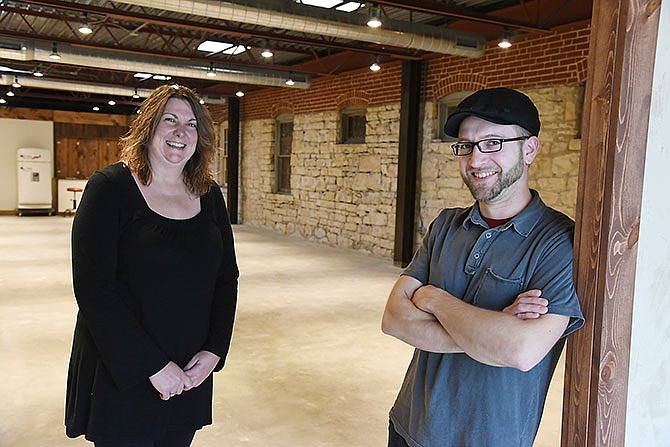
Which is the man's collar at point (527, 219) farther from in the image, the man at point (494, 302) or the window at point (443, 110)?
the window at point (443, 110)

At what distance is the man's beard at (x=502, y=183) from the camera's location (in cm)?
148

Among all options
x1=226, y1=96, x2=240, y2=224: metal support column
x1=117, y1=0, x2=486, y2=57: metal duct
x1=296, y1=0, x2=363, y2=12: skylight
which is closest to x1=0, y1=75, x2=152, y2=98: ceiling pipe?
x1=226, y1=96, x2=240, y2=224: metal support column

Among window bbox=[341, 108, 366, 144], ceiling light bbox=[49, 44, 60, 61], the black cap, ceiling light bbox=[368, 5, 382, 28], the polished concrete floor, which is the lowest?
the polished concrete floor

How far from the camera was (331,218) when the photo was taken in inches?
399

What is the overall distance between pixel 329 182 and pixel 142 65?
3534mm

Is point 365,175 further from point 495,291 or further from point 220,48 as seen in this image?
point 495,291

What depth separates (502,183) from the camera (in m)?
1.49

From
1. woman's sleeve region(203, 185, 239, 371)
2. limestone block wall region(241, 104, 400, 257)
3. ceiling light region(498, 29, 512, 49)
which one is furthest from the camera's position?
limestone block wall region(241, 104, 400, 257)

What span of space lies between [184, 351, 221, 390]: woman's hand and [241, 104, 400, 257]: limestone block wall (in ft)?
22.5

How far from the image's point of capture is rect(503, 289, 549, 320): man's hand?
1367mm

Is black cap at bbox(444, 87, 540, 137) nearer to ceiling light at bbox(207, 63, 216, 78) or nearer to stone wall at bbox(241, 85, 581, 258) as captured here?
stone wall at bbox(241, 85, 581, 258)

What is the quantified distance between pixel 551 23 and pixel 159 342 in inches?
223

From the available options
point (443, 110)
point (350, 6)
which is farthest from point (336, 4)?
point (443, 110)

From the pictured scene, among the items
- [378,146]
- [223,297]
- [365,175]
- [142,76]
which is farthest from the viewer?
[142,76]
